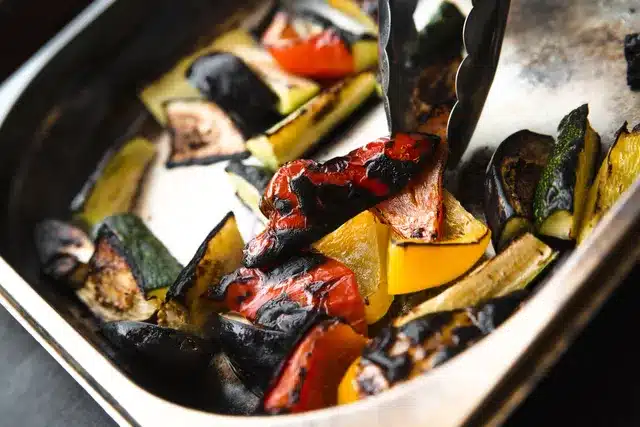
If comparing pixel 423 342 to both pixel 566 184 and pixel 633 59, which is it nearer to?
pixel 566 184

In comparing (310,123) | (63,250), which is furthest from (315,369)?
(63,250)

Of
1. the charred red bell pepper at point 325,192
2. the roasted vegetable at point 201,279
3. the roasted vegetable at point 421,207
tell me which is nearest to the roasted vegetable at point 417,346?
the roasted vegetable at point 421,207

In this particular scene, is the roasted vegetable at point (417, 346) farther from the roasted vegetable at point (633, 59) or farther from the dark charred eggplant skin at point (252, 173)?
the roasted vegetable at point (633, 59)

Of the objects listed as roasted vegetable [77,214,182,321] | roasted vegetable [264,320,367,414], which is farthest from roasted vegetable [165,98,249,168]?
roasted vegetable [264,320,367,414]

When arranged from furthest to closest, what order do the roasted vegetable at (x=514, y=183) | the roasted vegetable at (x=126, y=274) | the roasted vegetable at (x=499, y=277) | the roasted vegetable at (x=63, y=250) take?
the roasted vegetable at (x=63, y=250), the roasted vegetable at (x=126, y=274), the roasted vegetable at (x=514, y=183), the roasted vegetable at (x=499, y=277)

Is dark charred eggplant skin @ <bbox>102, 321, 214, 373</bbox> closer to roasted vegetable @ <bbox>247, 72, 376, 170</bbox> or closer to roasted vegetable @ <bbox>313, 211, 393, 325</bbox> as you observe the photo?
roasted vegetable @ <bbox>313, 211, 393, 325</bbox>

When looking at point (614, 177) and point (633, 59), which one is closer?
point (614, 177)

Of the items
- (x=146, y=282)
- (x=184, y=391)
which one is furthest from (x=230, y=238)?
(x=184, y=391)

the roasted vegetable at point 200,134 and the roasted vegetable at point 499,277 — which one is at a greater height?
the roasted vegetable at point 200,134
